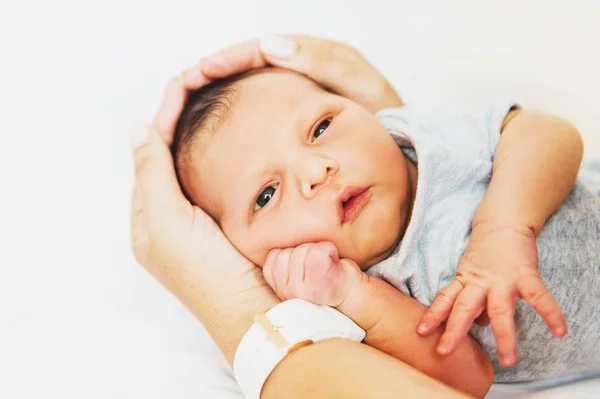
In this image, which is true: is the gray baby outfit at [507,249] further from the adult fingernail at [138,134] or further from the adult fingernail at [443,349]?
the adult fingernail at [138,134]

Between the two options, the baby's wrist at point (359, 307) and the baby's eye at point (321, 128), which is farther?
the baby's eye at point (321, 128)

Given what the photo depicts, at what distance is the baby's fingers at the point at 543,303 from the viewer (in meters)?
0.88

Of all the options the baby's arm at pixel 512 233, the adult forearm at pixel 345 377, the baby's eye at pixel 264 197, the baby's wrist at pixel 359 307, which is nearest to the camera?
the adult forearm at pixel 345 377

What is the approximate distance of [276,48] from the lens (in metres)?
1.32

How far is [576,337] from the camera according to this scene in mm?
1088

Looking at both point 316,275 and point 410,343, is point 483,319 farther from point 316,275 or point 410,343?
point 316,275

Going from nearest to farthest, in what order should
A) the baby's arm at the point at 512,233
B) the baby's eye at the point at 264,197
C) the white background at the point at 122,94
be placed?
1. the baby's arm at the point at 512,233
2. the baby's eye at the point at 264,197
3. the white background at the point at 122,94

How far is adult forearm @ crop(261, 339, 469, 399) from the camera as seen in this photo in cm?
82

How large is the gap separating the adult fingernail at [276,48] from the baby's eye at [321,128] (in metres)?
0.21

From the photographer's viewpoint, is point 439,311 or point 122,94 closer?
point 439,311

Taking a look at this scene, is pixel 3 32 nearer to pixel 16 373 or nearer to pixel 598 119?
pixel 16 373

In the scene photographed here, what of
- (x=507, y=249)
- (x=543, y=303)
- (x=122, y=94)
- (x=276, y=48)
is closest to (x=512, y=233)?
(x=507, y=249)

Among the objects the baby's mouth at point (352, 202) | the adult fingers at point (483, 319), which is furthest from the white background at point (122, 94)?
the adult fingers at point (483, 319)

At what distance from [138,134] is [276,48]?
0.30 metres
